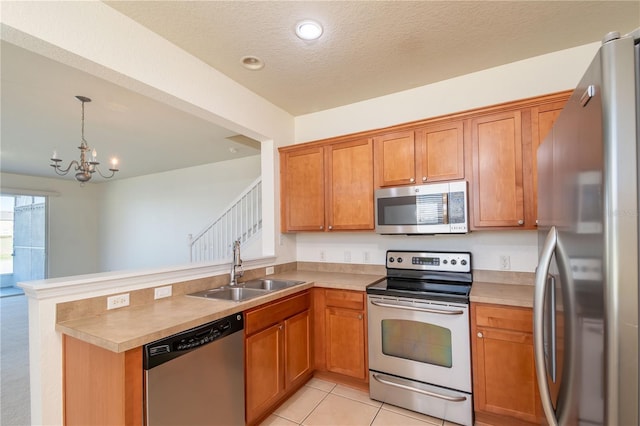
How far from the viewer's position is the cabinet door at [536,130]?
207cm

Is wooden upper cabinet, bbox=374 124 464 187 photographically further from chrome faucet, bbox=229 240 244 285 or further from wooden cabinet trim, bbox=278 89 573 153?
chrome faucet, bbox=229 240 244 285

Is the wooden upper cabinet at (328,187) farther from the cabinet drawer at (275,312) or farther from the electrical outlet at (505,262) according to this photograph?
Result: the electrical outlet at (505,262)

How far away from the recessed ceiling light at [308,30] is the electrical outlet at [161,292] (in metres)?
2.01

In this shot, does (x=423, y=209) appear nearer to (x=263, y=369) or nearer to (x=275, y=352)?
(x=275, y=352)

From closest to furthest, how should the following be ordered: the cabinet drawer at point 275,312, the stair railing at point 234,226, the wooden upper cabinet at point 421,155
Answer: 1. the cabinet drawer at point 275,312
2. the wooden upper cabinet at point 421,155
3. the stair railing at point 234,226

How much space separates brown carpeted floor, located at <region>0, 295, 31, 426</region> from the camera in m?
2.28

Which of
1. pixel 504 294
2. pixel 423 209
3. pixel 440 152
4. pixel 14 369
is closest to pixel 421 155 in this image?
pixel 440 152

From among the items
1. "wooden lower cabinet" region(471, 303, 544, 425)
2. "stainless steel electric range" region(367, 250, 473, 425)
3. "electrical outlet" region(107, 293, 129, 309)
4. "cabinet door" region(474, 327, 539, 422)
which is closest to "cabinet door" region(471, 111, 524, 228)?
"stainless steel electric range" region(367, 250, 473, 425)

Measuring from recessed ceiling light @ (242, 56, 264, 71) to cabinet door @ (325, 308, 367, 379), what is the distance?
7.05 feet

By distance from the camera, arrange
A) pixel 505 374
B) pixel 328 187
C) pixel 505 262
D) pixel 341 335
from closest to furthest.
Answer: pixel 505 374 → pixel 505 262 → pixel 341 335 → pixel 328 187

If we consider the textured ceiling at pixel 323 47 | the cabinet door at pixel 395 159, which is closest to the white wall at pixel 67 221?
the textured ceiling at pixel 323 47

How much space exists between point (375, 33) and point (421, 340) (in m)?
2.22

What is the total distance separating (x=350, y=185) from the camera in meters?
2.87

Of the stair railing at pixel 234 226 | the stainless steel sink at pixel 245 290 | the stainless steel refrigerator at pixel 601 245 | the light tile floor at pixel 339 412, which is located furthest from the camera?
the stair railing at pixel 234 226
